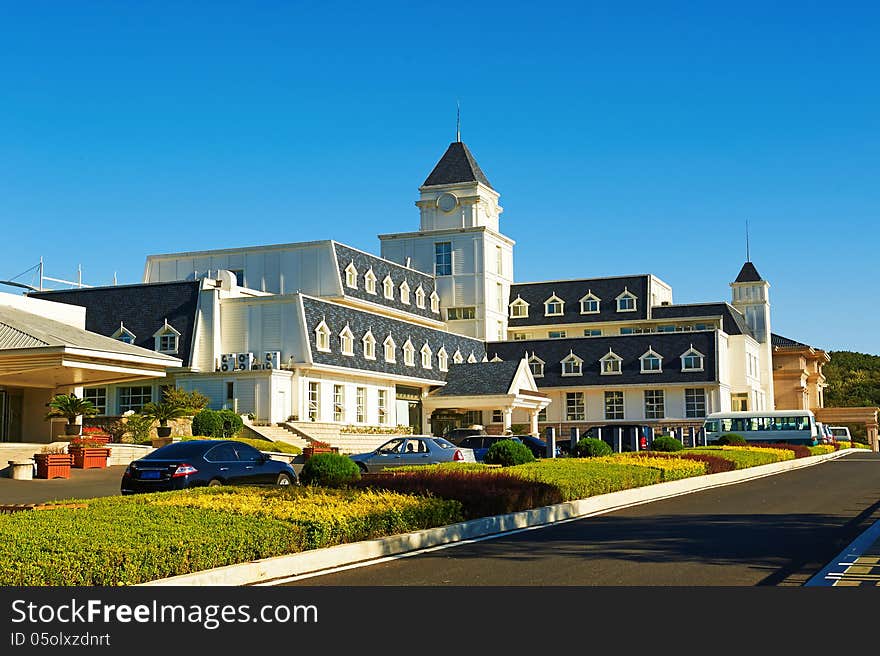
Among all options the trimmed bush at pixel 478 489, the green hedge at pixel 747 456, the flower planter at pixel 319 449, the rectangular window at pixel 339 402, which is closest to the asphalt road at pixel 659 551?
the trimmed bush at pixel 478 489

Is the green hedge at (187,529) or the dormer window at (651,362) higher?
the dormer window at (651,362)

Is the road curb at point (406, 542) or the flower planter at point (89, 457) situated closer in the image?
the road curb at point (406, 542)

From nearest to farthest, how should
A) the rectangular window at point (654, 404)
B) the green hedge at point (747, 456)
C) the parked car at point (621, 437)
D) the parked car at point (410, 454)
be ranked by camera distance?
the parked car at point (410, 454) < the green hedge at point (747, 456) < the parked car at point (621, 437) < the rectangular window at point (654, 404)

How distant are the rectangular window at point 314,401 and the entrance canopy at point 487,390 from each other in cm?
1138

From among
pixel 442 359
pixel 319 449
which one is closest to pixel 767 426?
pixel 442 359

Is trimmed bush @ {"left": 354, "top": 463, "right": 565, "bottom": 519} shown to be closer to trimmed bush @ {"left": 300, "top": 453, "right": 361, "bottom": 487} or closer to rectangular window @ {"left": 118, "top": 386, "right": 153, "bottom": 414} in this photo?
trimmed bush @ {"left": 300, "top": 453, "right": 361, "bottom": 487}

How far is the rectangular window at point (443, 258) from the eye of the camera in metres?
72.1

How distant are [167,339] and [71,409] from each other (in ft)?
41.0

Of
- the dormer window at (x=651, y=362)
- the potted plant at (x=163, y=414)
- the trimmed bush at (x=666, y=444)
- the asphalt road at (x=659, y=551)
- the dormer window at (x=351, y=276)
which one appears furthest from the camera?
the dormer window at (x=651, y=362)

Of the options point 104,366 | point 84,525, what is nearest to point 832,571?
point 84,525

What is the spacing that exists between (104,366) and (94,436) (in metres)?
3.09

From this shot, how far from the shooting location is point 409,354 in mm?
55719

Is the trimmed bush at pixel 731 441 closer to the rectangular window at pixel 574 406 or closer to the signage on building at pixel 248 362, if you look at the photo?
the rectangular window at pixel 574 406

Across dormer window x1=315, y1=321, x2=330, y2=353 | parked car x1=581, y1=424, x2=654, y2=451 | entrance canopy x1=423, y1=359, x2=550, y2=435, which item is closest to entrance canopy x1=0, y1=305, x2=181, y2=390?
dormer window x1=315, y1=321, x2=330, y2=353
